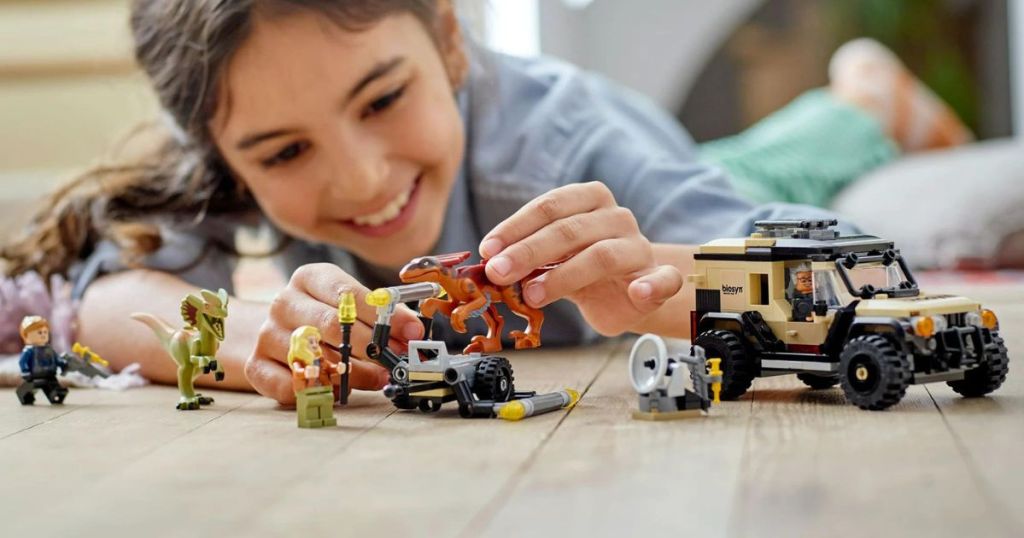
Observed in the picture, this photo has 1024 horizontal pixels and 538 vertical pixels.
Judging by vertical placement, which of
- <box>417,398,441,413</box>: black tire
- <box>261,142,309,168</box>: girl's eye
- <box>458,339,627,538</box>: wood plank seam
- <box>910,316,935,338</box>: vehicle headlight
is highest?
<box>261,142,309,168</box>: girl's eye

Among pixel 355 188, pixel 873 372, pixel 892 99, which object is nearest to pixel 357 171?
pixel 355 188

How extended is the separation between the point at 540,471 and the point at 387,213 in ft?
2.96

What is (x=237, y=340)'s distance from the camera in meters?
1.42

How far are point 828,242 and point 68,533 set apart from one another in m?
0.70

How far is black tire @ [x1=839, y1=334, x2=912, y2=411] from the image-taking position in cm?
103

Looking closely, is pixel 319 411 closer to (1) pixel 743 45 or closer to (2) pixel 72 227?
(2) pixel 72 227

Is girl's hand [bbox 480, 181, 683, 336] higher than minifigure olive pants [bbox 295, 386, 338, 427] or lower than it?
higher

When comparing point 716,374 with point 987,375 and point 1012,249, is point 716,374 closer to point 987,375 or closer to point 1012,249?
point 987,375

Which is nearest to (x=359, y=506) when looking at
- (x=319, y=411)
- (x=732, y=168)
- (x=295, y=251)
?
(x=319, y=411)

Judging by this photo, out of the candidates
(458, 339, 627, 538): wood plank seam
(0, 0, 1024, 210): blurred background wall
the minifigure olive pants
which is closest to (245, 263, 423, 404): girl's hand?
the minifigure olive pants

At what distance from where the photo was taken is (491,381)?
1118 millimetres

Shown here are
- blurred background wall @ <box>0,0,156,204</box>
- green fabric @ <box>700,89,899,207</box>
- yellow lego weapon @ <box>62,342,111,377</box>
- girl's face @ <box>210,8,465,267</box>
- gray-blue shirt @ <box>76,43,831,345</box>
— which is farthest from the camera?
blurred background wall @ <box>0,0,156,204</box>

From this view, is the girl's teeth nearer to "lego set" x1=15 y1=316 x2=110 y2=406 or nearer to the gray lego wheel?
"lego set" x1=15 y1=316 x2=110 y2=406

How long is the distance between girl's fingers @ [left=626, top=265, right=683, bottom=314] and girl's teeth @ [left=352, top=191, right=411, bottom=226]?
1.92ft
